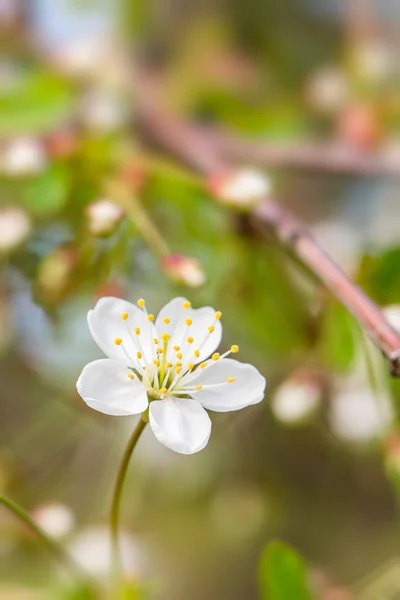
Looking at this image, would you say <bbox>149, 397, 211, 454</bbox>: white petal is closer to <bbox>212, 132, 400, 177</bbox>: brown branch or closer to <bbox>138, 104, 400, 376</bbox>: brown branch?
<bbox>138, 104, 400, 376</bbox>: brown branch

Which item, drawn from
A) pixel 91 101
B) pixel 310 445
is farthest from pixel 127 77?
pixel 310 445

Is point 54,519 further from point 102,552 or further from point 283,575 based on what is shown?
point 283,575

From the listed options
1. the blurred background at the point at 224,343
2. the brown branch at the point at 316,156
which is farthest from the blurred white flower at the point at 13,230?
the brown branch at the point at 316,156

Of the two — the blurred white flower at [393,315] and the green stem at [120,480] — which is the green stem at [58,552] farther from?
the blurred white flower at [393,315]

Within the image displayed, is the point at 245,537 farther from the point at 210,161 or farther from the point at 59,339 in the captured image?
the point at 210,161

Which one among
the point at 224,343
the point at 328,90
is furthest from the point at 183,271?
the point at 328,90

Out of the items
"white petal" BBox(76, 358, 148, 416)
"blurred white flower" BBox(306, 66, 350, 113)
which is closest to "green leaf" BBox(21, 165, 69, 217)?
"white petal" BBox(76, 358, 148, 416)
